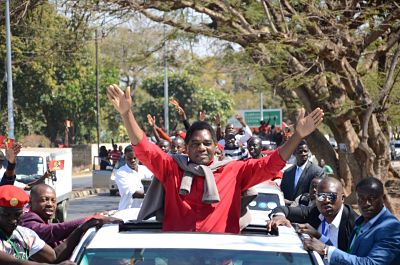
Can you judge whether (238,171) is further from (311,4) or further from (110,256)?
(311,4)

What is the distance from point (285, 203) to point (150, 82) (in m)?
58.2

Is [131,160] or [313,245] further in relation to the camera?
[131,160]

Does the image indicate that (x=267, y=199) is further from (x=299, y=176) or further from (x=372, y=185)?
(x=372, y=185)

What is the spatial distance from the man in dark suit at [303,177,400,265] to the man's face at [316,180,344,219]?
323mm

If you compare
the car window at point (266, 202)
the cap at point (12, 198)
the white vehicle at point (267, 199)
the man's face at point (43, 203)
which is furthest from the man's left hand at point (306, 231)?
the car window at point (266, 202)

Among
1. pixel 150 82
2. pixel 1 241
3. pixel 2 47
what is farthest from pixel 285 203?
pixel 150 82

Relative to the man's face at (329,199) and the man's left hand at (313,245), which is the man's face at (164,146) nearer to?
the man's face at (329,199)

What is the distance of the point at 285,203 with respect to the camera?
9.41m

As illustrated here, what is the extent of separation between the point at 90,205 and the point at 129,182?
50.8 ft

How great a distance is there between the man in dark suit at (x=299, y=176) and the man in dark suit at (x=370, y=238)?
375cm

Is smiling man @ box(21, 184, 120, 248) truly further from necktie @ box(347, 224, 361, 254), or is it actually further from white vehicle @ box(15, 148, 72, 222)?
white vehicle @ box(15, 148, 72, 222)

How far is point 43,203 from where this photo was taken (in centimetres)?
649

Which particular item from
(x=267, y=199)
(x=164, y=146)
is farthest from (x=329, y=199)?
(x=164, y=146)

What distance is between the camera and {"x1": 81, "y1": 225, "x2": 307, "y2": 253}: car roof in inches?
187
